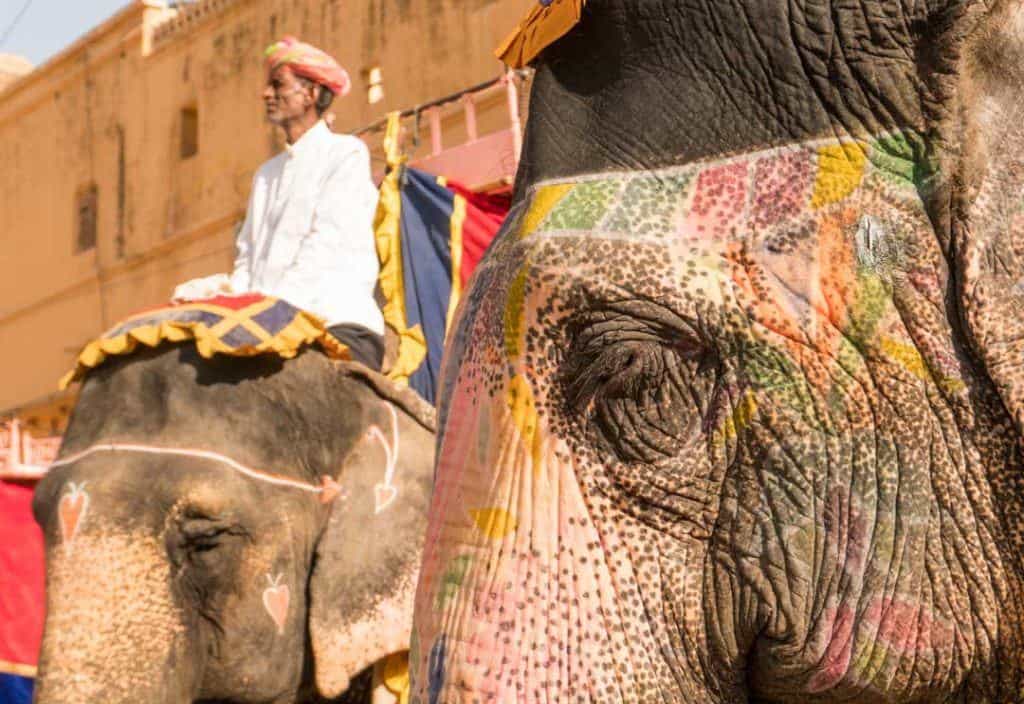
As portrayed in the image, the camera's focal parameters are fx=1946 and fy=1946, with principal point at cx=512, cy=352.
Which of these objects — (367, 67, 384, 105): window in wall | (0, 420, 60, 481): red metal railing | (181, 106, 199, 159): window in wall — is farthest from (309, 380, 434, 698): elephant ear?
(181, 106, 199, 159): window in wall

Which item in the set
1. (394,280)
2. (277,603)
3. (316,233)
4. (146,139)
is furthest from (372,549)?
(146,139)

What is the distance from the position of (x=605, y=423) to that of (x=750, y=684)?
0.20 meters

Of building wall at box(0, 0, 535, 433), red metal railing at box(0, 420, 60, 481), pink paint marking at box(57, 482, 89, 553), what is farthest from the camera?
building wall at box(0, 0, 535, 433)

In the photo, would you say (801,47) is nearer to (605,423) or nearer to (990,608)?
(605,423)

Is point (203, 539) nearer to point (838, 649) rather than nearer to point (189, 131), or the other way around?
point (838, 649)

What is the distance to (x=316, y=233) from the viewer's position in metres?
4.30

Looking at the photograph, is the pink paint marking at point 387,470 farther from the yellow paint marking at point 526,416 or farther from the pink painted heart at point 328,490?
the yellow paint marking at point 526,416

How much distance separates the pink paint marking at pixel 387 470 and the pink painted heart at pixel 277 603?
274 millimetres

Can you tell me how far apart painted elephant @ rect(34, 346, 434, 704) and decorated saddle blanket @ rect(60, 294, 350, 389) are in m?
0.04

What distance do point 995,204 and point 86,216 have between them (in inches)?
659

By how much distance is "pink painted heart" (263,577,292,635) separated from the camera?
12.1ft

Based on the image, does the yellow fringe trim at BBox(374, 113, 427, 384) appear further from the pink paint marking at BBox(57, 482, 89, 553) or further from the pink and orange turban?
the pink paint marking at BBox(57, 482, 89, 553)

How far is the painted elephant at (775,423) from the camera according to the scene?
1.25 meters

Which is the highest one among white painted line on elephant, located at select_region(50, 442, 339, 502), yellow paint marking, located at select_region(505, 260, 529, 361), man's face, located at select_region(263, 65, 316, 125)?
man's face, located at select_region(263, 65, 316, 125)
